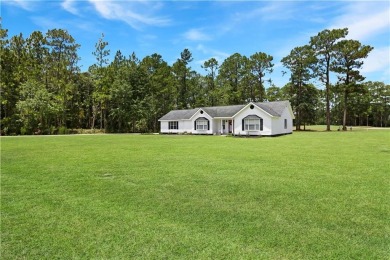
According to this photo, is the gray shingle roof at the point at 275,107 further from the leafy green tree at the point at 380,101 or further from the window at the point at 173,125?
the leafy green tree at the point at 380,101

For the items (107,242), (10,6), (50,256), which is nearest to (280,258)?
(107,242)

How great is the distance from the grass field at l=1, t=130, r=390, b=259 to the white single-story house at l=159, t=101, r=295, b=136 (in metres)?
20.7

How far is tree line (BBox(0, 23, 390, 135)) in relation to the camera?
1446 inches

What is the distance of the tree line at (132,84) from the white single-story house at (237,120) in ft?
23.5

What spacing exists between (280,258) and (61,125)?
1717 inches

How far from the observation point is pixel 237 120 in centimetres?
3144

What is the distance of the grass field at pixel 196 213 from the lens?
149 inches

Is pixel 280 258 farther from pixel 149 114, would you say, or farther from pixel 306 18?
pixel 149 114

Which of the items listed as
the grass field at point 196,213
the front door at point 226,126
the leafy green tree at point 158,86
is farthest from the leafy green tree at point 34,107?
the grass field at point 196,213

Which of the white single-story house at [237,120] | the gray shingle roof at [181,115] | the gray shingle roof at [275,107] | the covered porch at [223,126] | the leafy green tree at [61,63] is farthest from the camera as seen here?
the leafy green tree at [61,63]

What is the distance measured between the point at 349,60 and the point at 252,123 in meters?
A: 17.6

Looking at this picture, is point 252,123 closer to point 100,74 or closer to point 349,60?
point 349,60

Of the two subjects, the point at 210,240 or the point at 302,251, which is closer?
the point at 302,251

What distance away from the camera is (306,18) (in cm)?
1043
